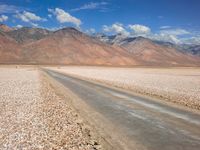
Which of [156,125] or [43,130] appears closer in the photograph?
[43,130]

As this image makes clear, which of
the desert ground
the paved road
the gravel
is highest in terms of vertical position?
the desert ground

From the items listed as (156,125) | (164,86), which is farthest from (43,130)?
(164,86)

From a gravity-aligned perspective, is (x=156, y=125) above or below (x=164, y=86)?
below

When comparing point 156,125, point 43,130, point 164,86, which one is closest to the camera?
point 43,130

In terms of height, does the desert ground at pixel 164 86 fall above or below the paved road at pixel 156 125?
above

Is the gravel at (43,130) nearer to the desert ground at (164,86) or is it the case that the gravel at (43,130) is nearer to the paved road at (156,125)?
the paved road at (156,125)

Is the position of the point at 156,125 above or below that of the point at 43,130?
above

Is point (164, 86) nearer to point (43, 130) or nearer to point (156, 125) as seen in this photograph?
point (156, 125)

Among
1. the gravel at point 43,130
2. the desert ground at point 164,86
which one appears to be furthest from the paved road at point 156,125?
the desert ground at point 164,86

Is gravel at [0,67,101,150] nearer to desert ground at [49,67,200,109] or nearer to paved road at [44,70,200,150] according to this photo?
paved road at [44,70,200,150]

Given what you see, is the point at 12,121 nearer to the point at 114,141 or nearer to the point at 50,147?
the point at 50,147

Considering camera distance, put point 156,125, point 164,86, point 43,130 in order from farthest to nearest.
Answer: point 164,86 → point 156,125 → point 43,130

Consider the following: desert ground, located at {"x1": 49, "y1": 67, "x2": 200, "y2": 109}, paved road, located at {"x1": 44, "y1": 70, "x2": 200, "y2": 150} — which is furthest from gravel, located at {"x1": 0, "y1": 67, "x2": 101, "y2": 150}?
desert ground, located at {"x1": 49, "y1": 67, "x2": 200, "y2": 109}

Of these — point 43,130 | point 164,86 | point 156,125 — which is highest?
point 164,86
